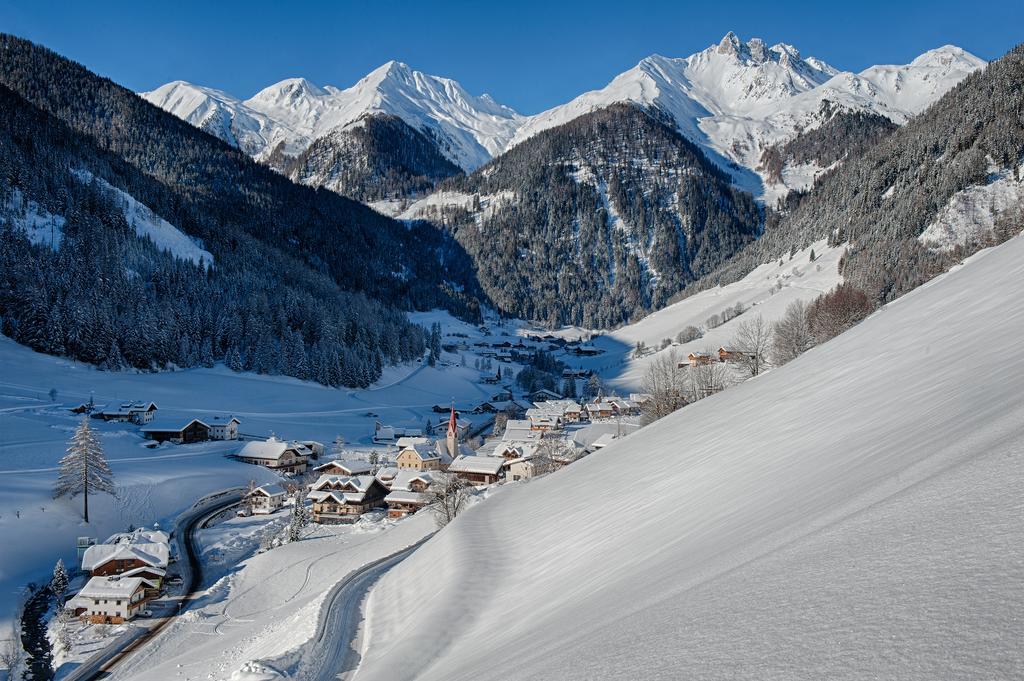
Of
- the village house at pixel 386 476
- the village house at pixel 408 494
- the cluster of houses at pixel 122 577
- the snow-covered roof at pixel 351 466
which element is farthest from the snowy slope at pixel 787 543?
the snow-covered roof at pixel 351 466

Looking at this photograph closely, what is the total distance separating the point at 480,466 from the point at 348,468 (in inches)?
419

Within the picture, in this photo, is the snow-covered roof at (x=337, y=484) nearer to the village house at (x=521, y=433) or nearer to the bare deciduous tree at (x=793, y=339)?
the village house at (x=521, y=433)

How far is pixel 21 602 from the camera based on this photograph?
27.2m

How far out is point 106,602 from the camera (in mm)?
26016

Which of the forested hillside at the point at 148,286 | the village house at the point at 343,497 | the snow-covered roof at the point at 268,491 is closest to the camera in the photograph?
the village house at the point at 343,497

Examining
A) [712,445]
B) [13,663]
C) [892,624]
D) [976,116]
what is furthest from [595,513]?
[976,116]

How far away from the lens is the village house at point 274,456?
54169mm

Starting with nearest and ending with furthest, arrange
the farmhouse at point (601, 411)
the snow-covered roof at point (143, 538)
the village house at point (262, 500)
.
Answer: the snow-covered roof at point (143, 538) < the village house at point (262, 500) < the farmhouse at point (601, 411)

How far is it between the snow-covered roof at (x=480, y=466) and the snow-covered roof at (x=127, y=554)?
21847 millimetres

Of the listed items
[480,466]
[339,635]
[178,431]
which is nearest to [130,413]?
[178,431]

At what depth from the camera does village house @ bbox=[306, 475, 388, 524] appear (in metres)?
42.3

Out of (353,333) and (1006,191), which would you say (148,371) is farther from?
(1006,191)

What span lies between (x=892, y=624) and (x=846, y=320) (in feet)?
118

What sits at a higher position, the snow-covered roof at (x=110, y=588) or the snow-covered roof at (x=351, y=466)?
the snow-covered roof at (x=351, y=466)
